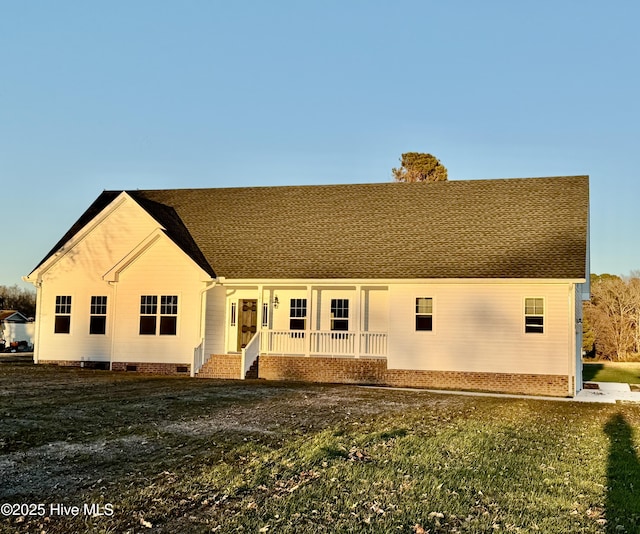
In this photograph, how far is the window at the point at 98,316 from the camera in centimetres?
2366

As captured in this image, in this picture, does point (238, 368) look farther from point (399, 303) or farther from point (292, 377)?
point (399, 303)

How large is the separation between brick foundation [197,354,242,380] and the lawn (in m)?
6.84

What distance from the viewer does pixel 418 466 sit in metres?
8.59

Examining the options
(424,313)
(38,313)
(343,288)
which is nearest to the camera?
(424,313)

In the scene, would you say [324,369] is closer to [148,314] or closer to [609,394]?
[148,314]

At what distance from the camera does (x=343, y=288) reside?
22453 millimetres

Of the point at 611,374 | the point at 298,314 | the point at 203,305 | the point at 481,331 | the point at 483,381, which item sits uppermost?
the point at 203,305

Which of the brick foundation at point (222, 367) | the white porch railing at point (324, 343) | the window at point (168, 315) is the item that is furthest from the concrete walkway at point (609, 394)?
the window at point (168, 315)

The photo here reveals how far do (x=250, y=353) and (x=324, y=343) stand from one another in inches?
94.0

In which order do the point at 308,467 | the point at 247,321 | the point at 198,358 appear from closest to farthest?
1. the point at 308,467
2. the point at 198,358
3. the point at 247,321

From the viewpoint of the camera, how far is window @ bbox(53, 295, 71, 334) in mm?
24125

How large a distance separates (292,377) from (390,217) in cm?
684

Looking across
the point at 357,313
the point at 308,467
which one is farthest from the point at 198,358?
the point at 308,467

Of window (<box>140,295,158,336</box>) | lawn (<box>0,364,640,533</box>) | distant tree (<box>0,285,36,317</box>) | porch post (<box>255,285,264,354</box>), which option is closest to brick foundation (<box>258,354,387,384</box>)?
porch post (<box>255,285,264,354</box>)
